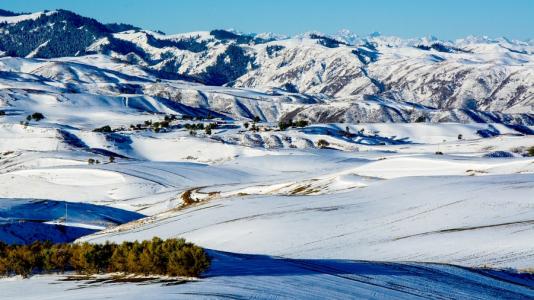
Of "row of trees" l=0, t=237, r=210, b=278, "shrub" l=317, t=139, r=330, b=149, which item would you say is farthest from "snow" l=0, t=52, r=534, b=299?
"shrub" l=317, t=139, r=330, b=149

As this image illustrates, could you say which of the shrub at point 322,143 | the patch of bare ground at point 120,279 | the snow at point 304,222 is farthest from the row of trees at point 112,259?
the shrub at point 322,143

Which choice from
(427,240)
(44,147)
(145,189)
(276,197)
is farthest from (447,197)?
(44,147)

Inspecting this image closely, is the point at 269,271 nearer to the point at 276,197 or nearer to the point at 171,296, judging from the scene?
the point at 171,296

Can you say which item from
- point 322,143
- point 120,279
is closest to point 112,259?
point 120,279

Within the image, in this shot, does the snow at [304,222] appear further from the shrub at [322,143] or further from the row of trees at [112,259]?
the shrub at [322,143]

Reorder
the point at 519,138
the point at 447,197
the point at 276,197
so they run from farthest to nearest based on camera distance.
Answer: the point at 519,138
the point at 276,197
the point at 447,197

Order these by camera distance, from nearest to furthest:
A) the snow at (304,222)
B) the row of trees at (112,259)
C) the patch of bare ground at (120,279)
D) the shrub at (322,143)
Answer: the patch of bare ground at (120,279), the row of trees at (112,259), the snow at (304,222), the shrub at (322,143)

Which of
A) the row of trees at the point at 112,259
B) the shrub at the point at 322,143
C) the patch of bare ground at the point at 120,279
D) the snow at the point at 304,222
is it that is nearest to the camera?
the patch of bare ground at the point at 120,279

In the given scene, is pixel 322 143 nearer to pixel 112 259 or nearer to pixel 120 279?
pixel 112 259

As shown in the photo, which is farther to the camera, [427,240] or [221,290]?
[427,240]
